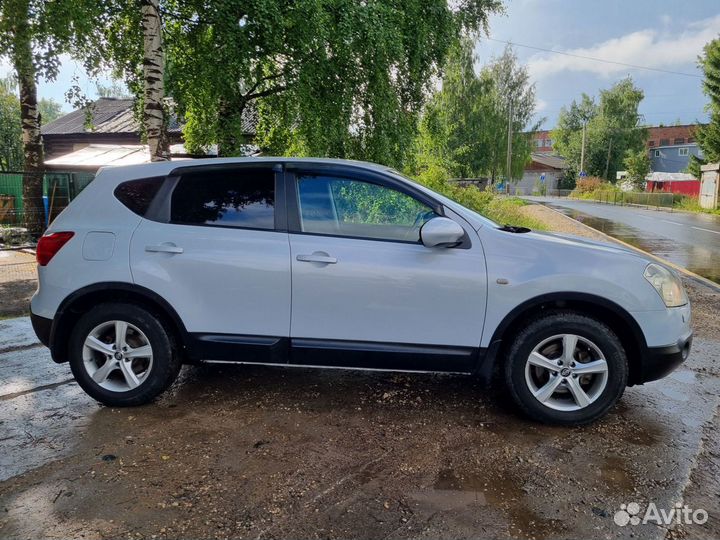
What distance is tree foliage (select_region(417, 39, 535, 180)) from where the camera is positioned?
1303 inches

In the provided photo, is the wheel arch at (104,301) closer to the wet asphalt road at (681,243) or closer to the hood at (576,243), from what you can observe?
the hood at (576,243)

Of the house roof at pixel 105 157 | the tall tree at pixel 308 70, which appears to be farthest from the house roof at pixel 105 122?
the tall tree at pixel 308 70

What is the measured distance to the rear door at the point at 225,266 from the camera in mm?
3564

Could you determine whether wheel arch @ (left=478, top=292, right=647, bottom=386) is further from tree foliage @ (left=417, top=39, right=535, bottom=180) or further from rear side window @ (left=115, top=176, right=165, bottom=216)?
tree foliage @ (left=417, top=39, right=535, bottom=180)

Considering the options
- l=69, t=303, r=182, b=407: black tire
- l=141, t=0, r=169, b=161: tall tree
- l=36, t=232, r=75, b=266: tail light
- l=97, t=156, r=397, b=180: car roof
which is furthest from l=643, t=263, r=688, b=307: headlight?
l=141, t=0, r=169, b=161: tall tree

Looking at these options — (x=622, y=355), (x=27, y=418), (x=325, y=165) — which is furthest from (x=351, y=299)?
(x=27, y=418)

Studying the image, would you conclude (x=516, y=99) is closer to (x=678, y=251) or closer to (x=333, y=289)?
(x=678, y=251)

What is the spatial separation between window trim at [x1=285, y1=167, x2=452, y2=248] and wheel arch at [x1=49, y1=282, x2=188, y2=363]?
3.52ft

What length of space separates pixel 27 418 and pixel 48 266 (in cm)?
109

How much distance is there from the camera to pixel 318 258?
3488mm

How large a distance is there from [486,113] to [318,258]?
1354 inches

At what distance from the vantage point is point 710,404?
400 cm

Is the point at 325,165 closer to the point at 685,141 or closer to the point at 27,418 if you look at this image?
the point at 27,418

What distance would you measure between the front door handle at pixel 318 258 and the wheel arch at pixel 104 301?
100 cm
